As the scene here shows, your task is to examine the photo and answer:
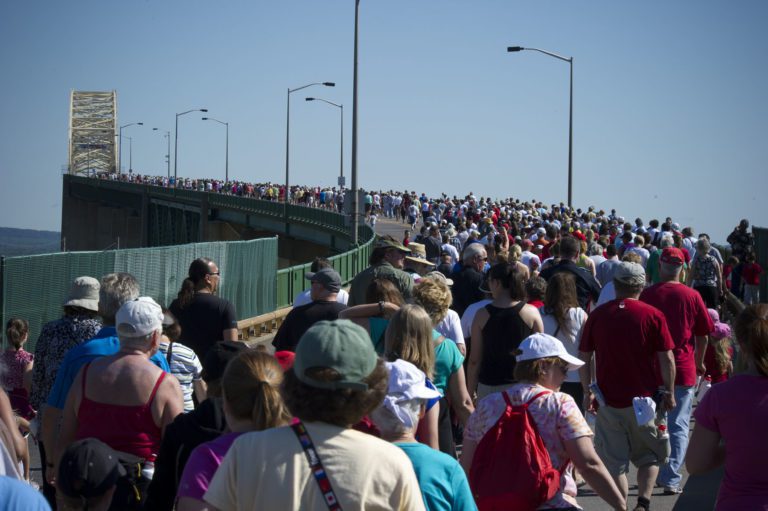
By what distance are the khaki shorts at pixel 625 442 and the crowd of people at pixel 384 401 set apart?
1 centimetres

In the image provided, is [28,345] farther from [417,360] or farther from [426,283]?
[417,360]

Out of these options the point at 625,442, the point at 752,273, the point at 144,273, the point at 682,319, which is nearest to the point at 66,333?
the point at 625,442

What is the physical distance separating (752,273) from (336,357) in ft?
58.4

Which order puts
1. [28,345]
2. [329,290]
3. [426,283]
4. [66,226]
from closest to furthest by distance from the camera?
[426,283]
[329,290]
[28,345]
[66,226]

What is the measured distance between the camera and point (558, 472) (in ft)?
15.0

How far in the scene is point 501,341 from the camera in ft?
24.2

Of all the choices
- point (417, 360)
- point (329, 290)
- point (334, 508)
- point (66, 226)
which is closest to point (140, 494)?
point (417, 360)

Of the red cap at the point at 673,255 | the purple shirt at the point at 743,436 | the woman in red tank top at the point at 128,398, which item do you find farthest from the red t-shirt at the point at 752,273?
the woman in red tank top at the point at 128,398

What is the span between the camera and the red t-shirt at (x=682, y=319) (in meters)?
7.81

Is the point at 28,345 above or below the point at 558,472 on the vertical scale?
below

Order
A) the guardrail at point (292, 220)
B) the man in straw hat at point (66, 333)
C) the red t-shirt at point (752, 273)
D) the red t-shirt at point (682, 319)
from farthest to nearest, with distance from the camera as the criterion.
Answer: the guardrail at point (292, 220) < the red t-shirt at point (752, 273) < the red t-shirt at point (682, 319) < the man in straw hat at point (66, 333)

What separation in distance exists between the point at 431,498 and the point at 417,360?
54.0 inches

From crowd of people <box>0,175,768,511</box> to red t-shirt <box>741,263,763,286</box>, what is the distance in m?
10.8

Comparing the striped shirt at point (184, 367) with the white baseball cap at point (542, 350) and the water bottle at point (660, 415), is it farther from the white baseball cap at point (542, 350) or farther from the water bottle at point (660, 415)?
the water bottle at point (660, 415)
